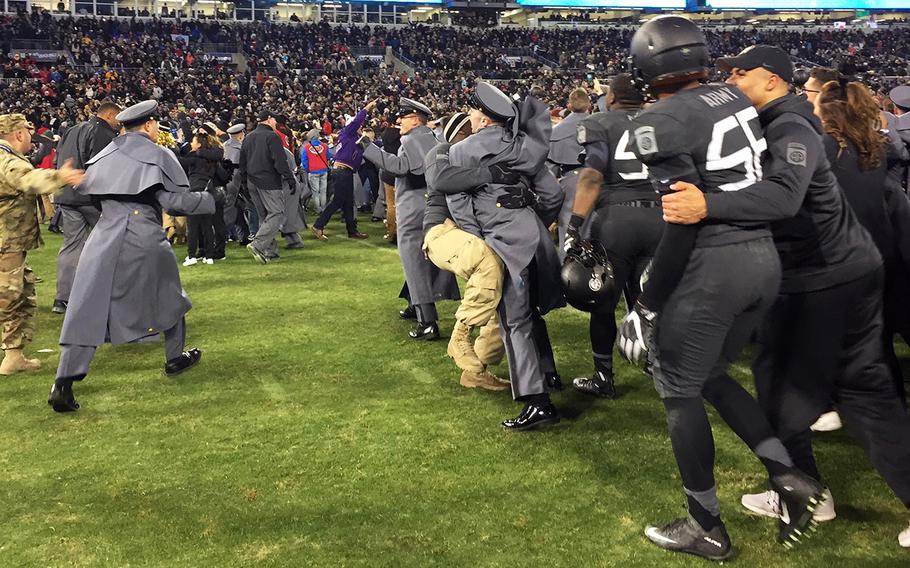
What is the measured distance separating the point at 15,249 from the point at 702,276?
543 centimetres

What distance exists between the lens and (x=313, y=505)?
13.0ft

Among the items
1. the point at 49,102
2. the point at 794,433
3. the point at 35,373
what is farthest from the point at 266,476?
the point at 49,102

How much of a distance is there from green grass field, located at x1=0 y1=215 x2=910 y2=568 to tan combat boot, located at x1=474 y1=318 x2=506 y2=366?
27cm

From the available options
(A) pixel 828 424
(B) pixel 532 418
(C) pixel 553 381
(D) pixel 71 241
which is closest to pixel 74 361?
(B) pixel 532 418

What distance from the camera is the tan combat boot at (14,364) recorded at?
20.7 feet

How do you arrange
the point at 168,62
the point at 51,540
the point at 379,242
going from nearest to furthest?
1. the point at 51,540
2. the point at 379,242
3. the point at 168,62

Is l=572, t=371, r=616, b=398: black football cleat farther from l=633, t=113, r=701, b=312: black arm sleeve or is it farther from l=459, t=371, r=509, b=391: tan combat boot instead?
l=633, t=113, r=701, b=312: black arm sleeve

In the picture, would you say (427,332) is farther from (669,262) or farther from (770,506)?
(669,262)

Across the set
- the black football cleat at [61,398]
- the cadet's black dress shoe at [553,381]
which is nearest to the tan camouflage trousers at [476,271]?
the cadet's black dress shoe at [553,381]

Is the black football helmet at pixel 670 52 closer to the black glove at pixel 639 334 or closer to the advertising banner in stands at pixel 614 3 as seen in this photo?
the black glove at pixel 639 334

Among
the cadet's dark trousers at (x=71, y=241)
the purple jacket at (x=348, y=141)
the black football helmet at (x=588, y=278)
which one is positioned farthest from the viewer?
the purple jacket at (x=348, y=141)

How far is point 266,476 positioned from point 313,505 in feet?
1.55

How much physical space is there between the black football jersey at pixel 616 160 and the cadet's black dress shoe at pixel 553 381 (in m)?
1.36

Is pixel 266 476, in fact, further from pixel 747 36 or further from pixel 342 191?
pixel 747 36
